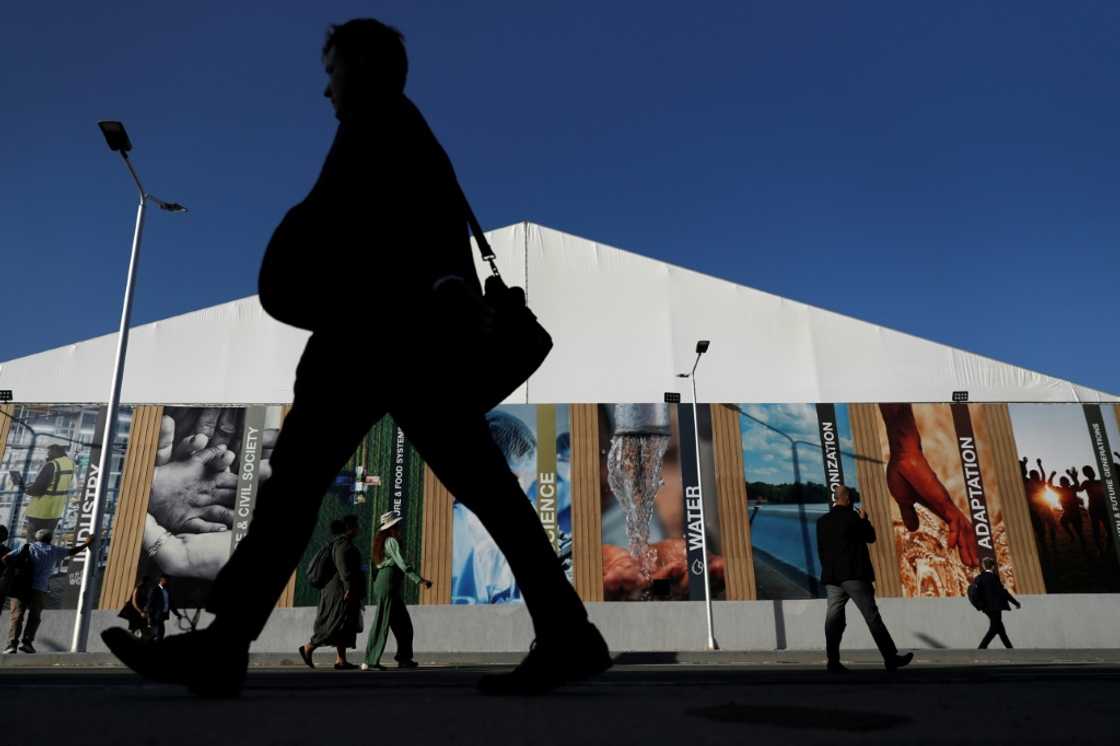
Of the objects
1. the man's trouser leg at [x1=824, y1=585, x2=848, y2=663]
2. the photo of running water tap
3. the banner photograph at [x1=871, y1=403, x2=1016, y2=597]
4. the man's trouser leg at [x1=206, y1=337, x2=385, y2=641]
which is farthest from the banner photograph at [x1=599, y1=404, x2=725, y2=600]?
the man's trouser leg at [x1=206, y1=337, x2=385, y2=641]

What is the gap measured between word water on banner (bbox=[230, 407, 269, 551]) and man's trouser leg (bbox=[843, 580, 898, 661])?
17310 millimetres

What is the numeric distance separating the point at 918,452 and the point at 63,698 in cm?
2306

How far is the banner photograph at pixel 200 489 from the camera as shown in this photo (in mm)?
20469

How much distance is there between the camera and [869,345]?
23.9 meters

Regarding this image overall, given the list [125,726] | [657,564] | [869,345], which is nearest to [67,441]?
[657,564]

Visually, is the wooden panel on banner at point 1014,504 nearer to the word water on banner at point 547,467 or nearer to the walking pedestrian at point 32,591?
the word water on banner at point 547,467

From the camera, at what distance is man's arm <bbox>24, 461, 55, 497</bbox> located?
20.9m

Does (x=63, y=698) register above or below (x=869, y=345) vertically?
below

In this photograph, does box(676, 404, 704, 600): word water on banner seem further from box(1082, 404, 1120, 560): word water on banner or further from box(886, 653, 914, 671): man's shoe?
box(886, 653, 914, 671): man's shoe

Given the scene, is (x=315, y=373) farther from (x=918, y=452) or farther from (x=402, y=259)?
(x=918, y=452)

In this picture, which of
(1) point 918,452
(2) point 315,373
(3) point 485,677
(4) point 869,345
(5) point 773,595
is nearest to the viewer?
(2) point 315,373

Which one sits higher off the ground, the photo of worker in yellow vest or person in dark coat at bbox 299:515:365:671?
the photo of worker in yellow vest

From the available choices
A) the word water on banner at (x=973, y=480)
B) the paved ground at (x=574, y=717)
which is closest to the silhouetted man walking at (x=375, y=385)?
the paved ground at (x=574, y=717)

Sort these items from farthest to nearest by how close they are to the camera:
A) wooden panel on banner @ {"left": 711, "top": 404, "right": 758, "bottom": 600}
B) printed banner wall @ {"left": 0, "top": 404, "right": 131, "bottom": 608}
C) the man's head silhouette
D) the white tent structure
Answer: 1. the white tent structure
2. wooden panel on banner @ {"left": 711, "top": 404, "right": 758, "bottom": 600}
3. printed banner wall @ {"left": 0, "top": 404, "right": 131, "bottom": 608}
4. the man's head silhouette
